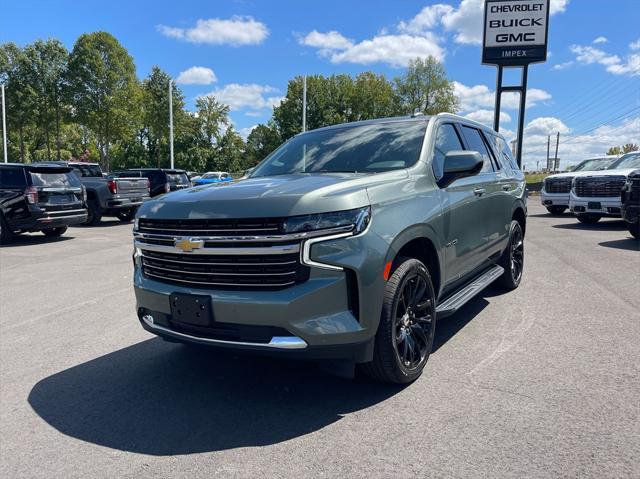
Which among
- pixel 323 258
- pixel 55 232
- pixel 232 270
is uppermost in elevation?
pixel 323 258

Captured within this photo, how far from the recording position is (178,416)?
3.14 metres

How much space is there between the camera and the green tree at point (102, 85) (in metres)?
39.7

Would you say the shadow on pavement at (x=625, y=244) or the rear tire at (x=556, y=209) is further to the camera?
the rear tire at (x=556, y=209)

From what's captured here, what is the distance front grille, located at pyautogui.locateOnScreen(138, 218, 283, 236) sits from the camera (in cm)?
290

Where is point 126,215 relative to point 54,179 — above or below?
below

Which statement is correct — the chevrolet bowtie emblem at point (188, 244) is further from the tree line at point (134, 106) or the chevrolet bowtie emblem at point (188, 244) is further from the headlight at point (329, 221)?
the tree line at point (134, 106)

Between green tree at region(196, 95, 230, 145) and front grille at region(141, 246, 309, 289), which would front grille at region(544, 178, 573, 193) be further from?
green tree at region(196, 95, 230, 145)

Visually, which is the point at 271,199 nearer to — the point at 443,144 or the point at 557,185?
the point at 443,144

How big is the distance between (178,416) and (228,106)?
62.4 metres

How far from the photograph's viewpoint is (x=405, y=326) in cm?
346

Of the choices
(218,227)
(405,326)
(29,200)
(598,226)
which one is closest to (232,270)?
(218,227)

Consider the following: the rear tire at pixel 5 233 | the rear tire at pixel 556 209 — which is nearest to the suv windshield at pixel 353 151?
the rear tire at pixel 5 233

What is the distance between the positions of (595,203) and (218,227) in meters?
13.1

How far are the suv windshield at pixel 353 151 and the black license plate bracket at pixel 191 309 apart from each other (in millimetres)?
1620
